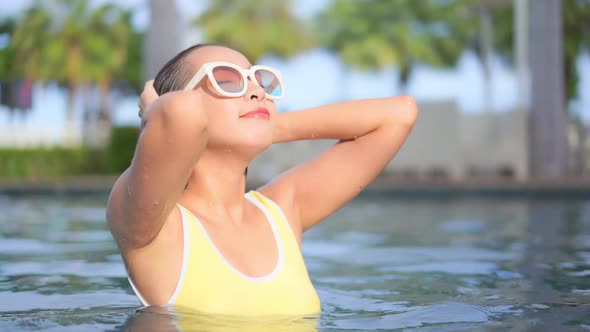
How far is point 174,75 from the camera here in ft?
6.40

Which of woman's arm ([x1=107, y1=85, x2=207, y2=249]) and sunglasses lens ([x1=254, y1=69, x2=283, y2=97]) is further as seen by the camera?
sunglasses lens ([x1=254, y1=69, x2=283, y2=97])

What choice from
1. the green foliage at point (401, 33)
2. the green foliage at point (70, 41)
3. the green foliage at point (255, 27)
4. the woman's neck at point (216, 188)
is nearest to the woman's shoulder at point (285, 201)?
the woman's neck at point (216, 188)

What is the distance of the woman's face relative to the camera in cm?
Result: 185

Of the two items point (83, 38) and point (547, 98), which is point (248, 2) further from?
point (547, 98)

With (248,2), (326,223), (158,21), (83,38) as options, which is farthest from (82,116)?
(326,223)

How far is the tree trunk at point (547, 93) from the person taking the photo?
12742 millimetres

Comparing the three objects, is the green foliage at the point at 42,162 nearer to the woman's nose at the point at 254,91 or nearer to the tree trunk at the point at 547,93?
the tree trunk at the point at 547,93

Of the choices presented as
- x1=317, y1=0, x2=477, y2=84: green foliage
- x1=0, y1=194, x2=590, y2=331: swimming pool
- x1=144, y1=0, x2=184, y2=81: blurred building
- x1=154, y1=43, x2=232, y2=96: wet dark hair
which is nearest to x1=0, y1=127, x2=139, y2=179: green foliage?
x1=144, y1=0, x2=184, y2=81: blurred building

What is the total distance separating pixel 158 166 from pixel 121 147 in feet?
53.3

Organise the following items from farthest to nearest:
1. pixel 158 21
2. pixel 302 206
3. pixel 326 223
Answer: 1. pixel 158 21
2. pixel 326 223
3. pixel 302 206

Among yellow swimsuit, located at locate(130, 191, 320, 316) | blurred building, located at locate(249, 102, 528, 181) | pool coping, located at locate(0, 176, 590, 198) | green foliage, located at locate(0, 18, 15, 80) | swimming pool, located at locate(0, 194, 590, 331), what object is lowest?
swimming pool, located at locate(0, 194, 590, 331)

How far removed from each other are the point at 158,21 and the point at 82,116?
34.4 metres

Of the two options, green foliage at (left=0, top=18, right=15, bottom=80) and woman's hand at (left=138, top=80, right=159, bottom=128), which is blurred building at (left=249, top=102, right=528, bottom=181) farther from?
green foliage at (left=0, top=18, right=15, bottom=80)

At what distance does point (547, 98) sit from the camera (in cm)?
1294
